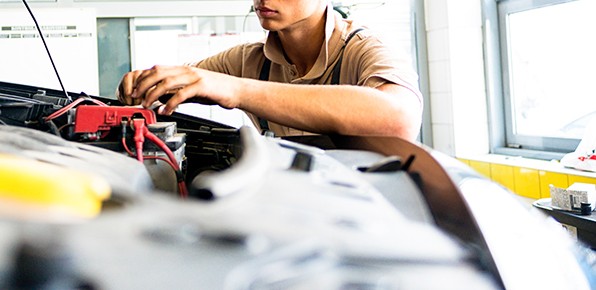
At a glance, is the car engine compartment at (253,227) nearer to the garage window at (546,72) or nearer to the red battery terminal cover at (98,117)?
the red battery terminal cover at (98,117)

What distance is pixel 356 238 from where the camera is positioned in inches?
13.5

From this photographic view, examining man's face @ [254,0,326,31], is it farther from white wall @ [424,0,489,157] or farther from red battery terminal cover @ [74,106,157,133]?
white wall @ [424,0,489,157]

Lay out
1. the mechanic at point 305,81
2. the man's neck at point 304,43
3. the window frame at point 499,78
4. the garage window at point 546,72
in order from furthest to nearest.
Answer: the window frame at point 499,78 < the garage window at point 546,72 < the man's neck at point 304,43 < the mechanic at point 305,81

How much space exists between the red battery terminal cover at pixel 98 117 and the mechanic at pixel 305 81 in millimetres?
31

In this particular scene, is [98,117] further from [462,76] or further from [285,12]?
[462,76]

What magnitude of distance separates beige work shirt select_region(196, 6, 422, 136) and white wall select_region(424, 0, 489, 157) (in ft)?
6.97

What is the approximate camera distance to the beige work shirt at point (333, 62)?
3.22ft

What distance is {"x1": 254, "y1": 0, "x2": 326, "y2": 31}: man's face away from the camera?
3.71 feet

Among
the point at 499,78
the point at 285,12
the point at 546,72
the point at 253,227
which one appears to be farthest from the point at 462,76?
the point at 253,227

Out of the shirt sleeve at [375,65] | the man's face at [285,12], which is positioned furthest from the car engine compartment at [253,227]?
the man's face at [285,12]

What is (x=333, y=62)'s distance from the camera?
1226mm

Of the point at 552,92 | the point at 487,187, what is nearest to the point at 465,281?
the point at 487,187

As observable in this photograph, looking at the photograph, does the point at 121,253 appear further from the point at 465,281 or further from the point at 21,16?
the point at 21,16

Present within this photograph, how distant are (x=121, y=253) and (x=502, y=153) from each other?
10.7 ft
